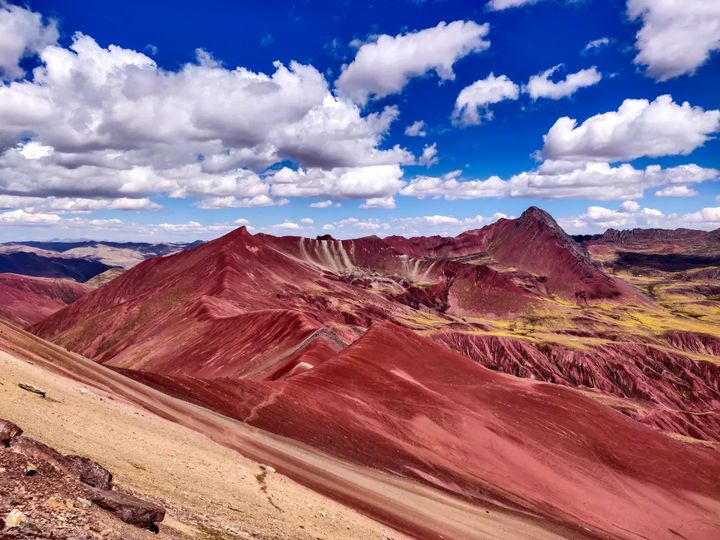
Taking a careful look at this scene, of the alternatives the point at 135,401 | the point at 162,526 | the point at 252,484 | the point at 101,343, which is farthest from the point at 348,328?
the point at 162,526

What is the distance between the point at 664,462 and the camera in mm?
62250

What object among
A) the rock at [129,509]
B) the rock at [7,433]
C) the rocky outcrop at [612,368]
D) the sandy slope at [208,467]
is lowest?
the sandy slope at [208,467]

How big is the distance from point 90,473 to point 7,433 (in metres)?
2.20

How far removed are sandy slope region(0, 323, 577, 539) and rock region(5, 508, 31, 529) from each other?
13.8ft

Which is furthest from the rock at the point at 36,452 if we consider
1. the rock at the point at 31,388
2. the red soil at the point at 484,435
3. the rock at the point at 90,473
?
the red soil at the point at 484,435

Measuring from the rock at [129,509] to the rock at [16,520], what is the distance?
2.29 m

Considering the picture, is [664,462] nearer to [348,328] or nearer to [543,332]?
[348,328]

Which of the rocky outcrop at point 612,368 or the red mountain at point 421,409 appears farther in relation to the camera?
the rocky outcrop at point 612,368

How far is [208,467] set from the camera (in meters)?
21.5

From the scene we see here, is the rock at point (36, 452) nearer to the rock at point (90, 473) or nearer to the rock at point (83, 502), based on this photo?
the rock at point (90, 473)

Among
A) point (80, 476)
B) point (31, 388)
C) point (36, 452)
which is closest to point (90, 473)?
point (80, 476)

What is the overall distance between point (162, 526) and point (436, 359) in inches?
2515

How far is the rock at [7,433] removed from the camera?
497 inches

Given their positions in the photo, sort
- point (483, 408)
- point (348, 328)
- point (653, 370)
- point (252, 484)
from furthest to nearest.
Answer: point (653, 370) → point (348, 328) → point (483, 408) → point (252, 484)
